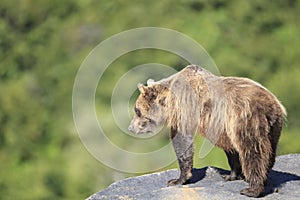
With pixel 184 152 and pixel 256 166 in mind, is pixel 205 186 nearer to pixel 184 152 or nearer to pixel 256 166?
pixel 184 152

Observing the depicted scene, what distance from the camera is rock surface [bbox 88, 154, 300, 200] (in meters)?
11.5

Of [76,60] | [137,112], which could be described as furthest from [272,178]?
[76,60]

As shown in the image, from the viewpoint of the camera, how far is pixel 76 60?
5191cm

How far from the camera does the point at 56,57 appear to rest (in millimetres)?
54031

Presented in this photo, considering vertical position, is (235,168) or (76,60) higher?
(76,60)

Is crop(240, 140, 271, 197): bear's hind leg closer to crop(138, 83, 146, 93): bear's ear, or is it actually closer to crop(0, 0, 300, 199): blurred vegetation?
crop(138, 83, 146, 93): bear's ear

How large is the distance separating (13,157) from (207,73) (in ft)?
118

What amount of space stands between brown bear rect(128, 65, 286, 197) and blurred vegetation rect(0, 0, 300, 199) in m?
26.2

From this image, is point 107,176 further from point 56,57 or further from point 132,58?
point 56,57

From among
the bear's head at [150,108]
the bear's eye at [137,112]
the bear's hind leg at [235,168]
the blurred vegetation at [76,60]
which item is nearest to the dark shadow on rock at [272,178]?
the bear's hind leg at [235,168]

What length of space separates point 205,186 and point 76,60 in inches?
1590

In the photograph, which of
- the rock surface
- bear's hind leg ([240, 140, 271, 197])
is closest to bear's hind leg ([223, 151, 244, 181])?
the rock surface

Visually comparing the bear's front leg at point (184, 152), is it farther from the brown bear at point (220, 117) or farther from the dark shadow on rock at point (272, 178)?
the dark shadow on rock at point (272, 178)

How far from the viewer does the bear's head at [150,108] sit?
11.9 m
